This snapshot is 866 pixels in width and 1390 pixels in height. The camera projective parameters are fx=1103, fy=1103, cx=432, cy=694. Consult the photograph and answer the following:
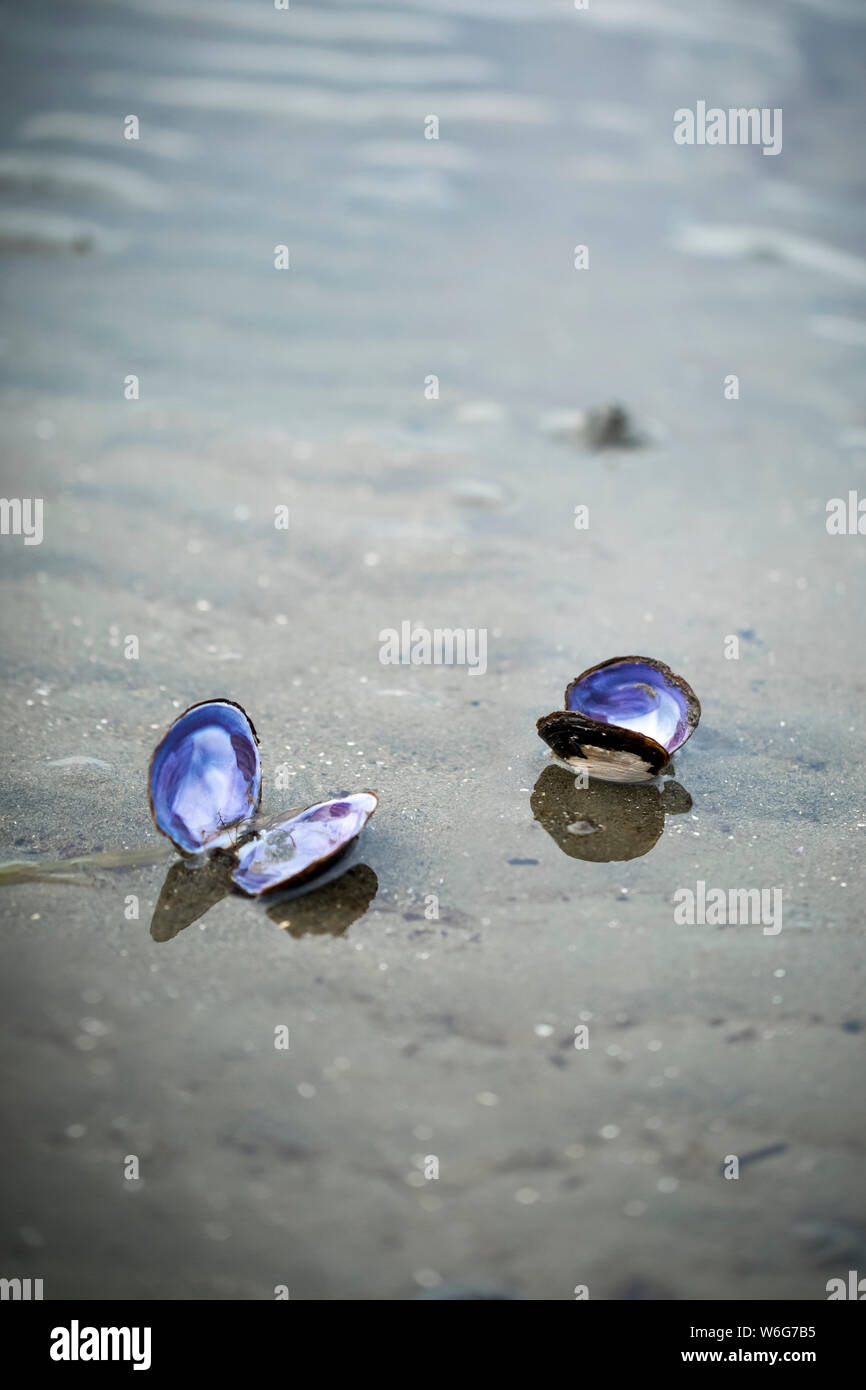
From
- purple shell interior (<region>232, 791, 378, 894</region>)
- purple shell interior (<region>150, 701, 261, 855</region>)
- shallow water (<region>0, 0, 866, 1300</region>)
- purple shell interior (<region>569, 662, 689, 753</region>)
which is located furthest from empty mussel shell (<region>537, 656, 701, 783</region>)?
purple shell interior (<region>150, 701, 261, 855</region>)

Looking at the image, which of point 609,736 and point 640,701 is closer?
point 609,736

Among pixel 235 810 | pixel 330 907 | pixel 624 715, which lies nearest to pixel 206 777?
pixel 235 810

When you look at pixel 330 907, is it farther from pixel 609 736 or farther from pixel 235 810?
pixel 609 736

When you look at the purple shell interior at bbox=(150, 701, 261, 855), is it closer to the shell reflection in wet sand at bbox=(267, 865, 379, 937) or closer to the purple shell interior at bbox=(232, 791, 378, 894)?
the purple shell interior at bbox=(232, 791, 378, 894)

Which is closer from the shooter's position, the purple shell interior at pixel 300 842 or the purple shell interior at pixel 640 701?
the purple shell interior at pixel 300 842

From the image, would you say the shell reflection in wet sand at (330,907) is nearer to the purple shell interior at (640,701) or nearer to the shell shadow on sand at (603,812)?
the shell shadow on sand at (603,812)

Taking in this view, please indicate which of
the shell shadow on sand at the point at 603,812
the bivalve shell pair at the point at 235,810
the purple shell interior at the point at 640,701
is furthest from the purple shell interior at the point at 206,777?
the purple shell interior at the point at 640,701

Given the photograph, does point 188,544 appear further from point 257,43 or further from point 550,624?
point 257,43

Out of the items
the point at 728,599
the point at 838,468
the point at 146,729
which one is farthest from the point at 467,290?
the point at 146,729
